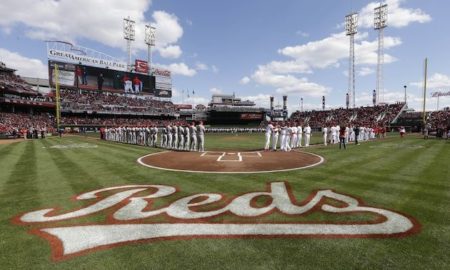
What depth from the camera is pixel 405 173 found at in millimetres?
9914

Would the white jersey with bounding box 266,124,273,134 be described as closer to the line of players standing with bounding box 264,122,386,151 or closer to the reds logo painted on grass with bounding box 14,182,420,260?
the line of players standing with bounding box 264,122,386,151

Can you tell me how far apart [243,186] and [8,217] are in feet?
18.6

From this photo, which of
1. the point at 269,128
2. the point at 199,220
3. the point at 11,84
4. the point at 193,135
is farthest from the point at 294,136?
the point at 11,84

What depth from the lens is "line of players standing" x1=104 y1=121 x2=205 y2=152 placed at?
19.5 m

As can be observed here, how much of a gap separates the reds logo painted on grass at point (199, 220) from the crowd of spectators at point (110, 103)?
68002mm

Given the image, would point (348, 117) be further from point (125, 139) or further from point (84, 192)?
point (84, 192)

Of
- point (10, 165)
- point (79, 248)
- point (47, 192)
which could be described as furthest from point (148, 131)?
point (79, 248)

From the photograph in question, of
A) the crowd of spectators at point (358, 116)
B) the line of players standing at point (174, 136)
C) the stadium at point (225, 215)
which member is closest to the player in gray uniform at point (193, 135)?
the line of players standing at point (174, 136)

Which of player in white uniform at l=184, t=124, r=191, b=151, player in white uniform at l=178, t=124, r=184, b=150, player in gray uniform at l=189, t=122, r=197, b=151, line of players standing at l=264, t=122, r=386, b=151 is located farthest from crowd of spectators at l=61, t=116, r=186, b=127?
line of players standing at l=264, t=122, r=386, b=151

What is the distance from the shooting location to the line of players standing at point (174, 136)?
19469mm

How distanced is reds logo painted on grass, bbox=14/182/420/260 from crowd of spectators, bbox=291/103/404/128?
5211 cm

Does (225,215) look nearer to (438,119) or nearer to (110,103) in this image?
(438,119)

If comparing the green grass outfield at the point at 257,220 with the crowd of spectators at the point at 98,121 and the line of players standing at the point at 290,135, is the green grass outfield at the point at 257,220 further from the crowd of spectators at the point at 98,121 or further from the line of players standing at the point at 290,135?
the crowd of spectators at the point at 98,121

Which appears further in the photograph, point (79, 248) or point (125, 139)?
point (125, 139)
